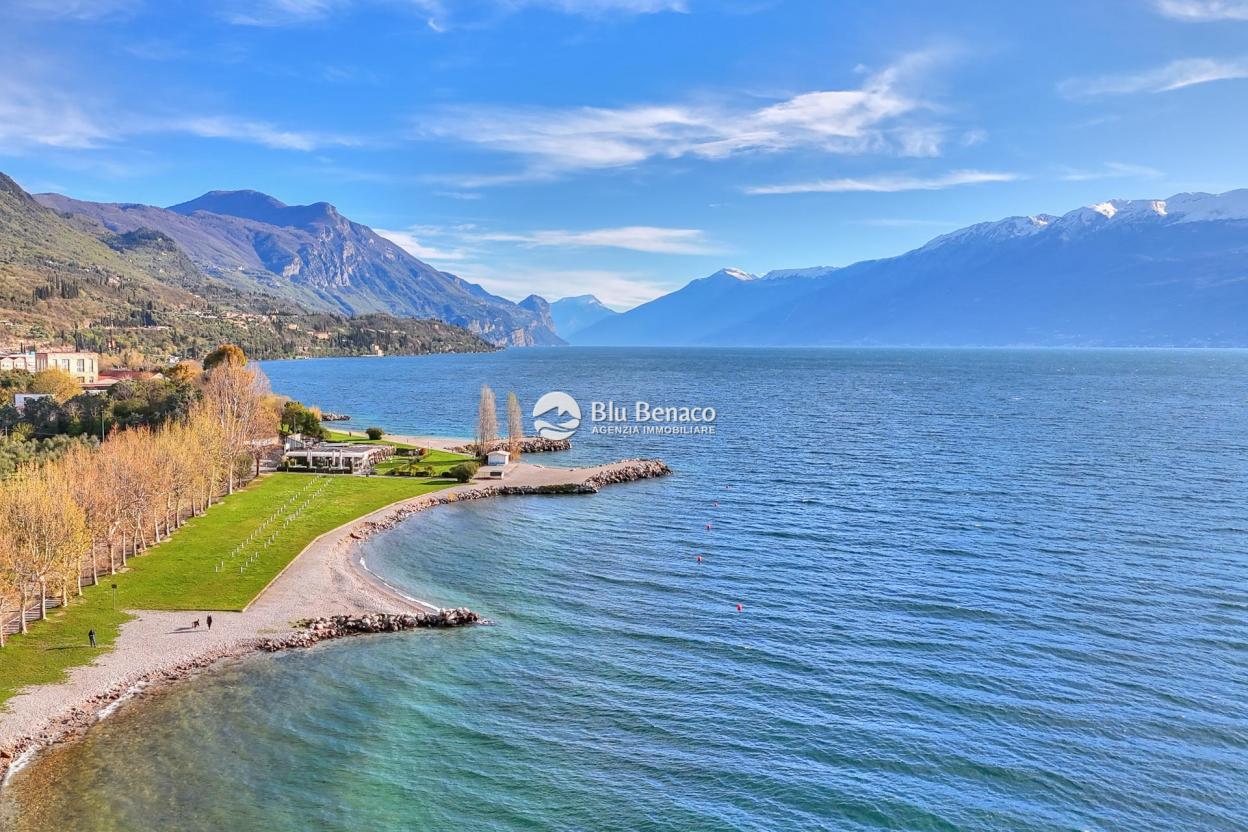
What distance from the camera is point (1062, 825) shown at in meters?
25.9

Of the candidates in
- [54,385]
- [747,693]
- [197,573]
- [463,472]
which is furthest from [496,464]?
[54,385]

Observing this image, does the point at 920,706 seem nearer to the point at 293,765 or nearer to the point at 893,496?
the point at 293,765

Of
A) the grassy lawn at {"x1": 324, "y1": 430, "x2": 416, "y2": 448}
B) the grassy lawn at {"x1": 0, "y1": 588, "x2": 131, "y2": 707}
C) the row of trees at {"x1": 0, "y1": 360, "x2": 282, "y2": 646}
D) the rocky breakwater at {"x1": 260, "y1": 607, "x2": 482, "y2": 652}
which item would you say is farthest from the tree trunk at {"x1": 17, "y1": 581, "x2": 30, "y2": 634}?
the grassy lawn at {"x1": 324, "y1": 430, "x2": 416, "y2": 448}

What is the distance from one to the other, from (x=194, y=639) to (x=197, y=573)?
10992 millimetres

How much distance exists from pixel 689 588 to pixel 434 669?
18.1 meters

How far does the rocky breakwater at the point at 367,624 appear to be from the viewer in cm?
4131

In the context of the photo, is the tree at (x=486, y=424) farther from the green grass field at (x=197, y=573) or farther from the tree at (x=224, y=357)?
the tree at (x=224, y=357)

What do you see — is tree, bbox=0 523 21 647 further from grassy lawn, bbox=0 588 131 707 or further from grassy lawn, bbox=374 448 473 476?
grassy lawn, bbox=374 448 473 476

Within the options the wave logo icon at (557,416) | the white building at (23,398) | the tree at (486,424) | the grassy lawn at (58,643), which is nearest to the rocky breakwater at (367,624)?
the grassy lawn at (58,643)

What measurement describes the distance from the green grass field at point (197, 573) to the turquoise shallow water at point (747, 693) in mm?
A: 6151

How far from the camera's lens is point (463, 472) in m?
85.6

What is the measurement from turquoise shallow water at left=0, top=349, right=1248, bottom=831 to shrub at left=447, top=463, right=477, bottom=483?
1573 centimetres

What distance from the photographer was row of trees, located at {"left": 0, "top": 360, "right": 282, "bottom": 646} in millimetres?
39344

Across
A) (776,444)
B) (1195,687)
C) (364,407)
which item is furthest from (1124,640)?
(364,407)
